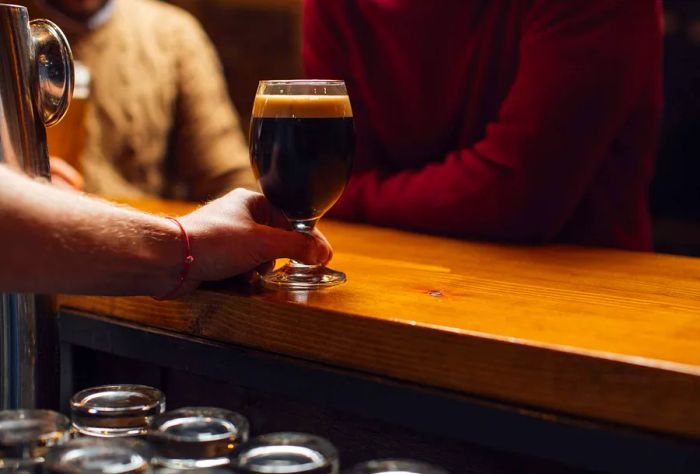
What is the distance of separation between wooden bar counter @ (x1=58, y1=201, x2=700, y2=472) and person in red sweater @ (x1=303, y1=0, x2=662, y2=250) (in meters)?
0.36

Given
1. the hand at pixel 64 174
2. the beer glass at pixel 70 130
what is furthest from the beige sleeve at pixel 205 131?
the hand at pixel 64 174

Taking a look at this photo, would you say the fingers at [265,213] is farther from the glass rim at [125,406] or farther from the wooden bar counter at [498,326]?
the glass rim at [125,406]

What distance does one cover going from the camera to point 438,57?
78.6 inches

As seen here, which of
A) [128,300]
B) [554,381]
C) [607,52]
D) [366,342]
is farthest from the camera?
[607,52]

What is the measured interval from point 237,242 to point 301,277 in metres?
0.10

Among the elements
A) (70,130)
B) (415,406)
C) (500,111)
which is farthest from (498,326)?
(70,130)

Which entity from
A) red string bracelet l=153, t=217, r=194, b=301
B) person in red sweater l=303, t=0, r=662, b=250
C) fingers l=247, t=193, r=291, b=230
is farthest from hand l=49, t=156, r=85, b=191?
red string bracelet l=153, t=217, r=194, b=301

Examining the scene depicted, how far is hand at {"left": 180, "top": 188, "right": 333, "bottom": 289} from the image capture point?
1.06 metres

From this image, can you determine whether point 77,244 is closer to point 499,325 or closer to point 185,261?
point 185,261

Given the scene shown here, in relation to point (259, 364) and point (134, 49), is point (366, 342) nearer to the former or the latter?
point (259, 364)

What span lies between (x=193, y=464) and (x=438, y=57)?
1453 millimetres

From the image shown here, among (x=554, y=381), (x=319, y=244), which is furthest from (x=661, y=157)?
(x=554, y=381)

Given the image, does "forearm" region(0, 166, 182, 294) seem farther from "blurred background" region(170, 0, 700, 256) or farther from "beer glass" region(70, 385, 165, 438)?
"blurred background" region(170, 0, 700, 256)

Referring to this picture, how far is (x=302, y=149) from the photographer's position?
1.12 m
